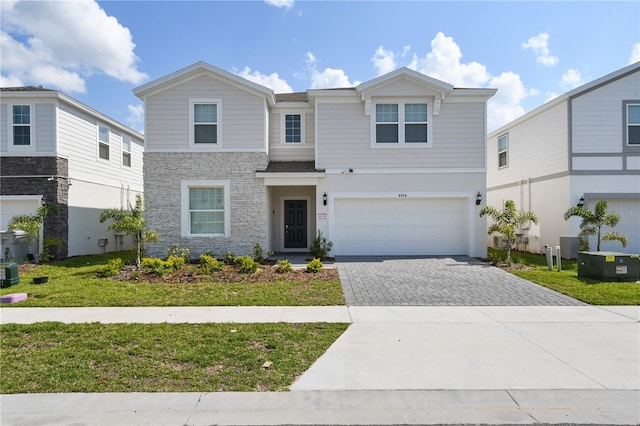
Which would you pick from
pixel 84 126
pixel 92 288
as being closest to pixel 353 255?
pixel 92 288

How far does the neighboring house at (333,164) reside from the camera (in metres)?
13.2

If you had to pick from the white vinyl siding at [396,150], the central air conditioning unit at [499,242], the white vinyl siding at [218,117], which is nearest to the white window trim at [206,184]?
the white vinyl siding at [218,117]

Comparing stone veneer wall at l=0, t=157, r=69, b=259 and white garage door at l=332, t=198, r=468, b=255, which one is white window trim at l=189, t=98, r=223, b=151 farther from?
white garage door at l=332, t=198, r=468, b=255

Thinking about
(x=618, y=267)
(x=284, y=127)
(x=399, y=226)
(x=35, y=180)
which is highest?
(x=284, y=127)

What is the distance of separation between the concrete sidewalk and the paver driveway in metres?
1.28

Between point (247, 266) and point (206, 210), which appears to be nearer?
point (247, 266)

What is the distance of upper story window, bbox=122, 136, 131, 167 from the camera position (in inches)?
707

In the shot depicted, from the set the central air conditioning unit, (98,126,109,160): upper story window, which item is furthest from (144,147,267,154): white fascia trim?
the central air conditioning unit

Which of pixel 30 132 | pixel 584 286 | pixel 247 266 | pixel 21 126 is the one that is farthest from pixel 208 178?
pixel 584 286

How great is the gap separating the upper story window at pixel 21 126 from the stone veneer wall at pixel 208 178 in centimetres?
481

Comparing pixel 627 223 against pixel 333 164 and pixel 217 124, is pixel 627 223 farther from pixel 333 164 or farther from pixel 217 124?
pixel 217 124

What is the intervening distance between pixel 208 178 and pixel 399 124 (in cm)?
765

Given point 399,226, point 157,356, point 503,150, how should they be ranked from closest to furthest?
point 157,356
point 399,226
point 503,150

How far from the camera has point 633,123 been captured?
13781 millimetres
